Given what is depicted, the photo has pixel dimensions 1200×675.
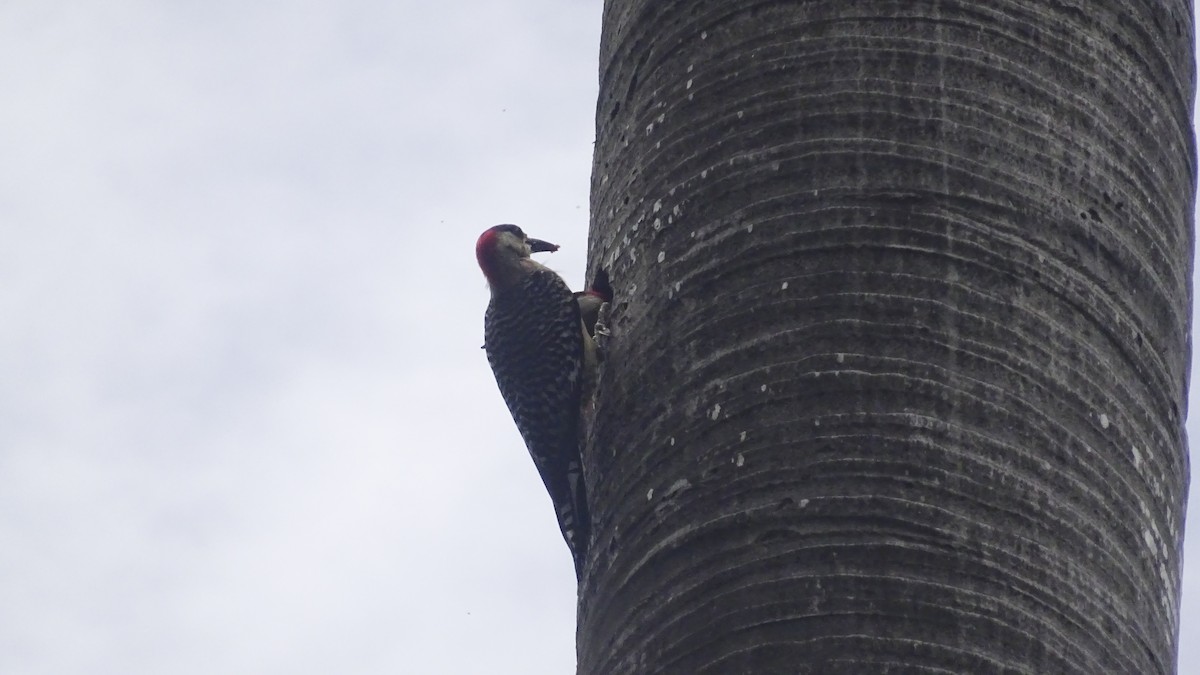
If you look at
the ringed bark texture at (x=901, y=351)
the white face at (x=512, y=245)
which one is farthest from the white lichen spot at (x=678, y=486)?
the white face at (x=512, y=245)

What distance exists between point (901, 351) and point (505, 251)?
434 centimetres

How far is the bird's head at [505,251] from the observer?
25.5 ft

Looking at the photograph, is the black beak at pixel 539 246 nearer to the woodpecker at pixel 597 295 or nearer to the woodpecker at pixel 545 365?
the woodpecker at pixel 545 365

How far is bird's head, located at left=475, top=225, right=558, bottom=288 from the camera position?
7.76 meters

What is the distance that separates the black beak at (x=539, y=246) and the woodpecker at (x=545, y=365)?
29cm

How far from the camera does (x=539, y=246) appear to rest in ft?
26.3

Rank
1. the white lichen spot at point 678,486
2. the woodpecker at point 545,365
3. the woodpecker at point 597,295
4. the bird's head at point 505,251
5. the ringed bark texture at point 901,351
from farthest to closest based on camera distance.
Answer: the bird's head at point 505,251, the woodpecker at point 545,365, the woodpecker at point 597,295, the white lichen spot at point 678,486, the ringed bark texture at point 901,351

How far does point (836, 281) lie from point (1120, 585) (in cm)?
79

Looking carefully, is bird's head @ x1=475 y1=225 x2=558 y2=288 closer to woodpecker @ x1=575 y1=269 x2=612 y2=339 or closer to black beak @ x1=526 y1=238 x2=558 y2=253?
black beak @ x1=526 y1=238 x2=558 y2=253

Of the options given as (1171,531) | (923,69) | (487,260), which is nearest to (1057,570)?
(1171,531)

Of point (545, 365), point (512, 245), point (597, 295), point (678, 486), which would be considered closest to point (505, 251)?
point (512, 245)

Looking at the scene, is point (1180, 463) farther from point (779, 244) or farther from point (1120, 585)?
point (779, 244)

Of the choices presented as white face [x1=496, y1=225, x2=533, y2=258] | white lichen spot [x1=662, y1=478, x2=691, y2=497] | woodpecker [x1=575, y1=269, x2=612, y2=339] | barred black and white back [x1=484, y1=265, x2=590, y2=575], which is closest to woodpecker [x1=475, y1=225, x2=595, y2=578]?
barred black and white back [x1=484, y1=265, x2=590, y2=575]

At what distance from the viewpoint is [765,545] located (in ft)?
11.6
